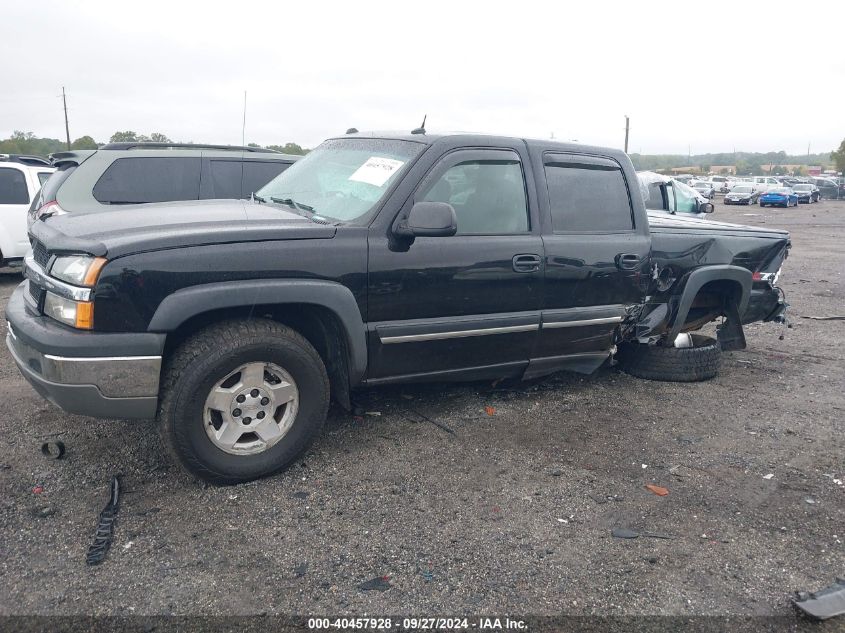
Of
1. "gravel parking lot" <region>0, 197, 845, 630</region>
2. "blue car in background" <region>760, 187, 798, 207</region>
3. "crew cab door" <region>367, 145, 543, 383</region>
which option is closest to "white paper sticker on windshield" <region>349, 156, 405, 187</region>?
"crew cab door" <region>367, 145, 543, 383</region>

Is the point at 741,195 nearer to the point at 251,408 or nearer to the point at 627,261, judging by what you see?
the point at 627,261

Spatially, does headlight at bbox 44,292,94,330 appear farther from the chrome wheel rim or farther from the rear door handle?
the rear door handle

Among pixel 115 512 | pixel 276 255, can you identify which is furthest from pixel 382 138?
pixel 115 512

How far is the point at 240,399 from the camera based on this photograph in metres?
3.66

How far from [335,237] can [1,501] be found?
2.07 meters

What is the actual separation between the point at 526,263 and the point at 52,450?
2.90 meters

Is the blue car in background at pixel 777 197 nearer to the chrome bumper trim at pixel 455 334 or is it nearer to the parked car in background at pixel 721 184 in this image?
the parked car in background at pixel 721 184

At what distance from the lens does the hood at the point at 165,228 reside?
3.39m

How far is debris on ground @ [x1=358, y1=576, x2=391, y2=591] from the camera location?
2908 mm

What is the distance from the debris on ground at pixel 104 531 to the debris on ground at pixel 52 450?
51 centimetres

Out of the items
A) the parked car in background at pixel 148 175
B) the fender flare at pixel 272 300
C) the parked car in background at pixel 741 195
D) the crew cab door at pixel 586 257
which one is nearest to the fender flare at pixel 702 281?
the crew cab door at pixel 586 257

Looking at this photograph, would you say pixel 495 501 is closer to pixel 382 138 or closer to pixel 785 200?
pixel 382 138

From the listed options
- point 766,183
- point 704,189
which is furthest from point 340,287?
point 766,183

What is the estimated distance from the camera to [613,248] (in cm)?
482
